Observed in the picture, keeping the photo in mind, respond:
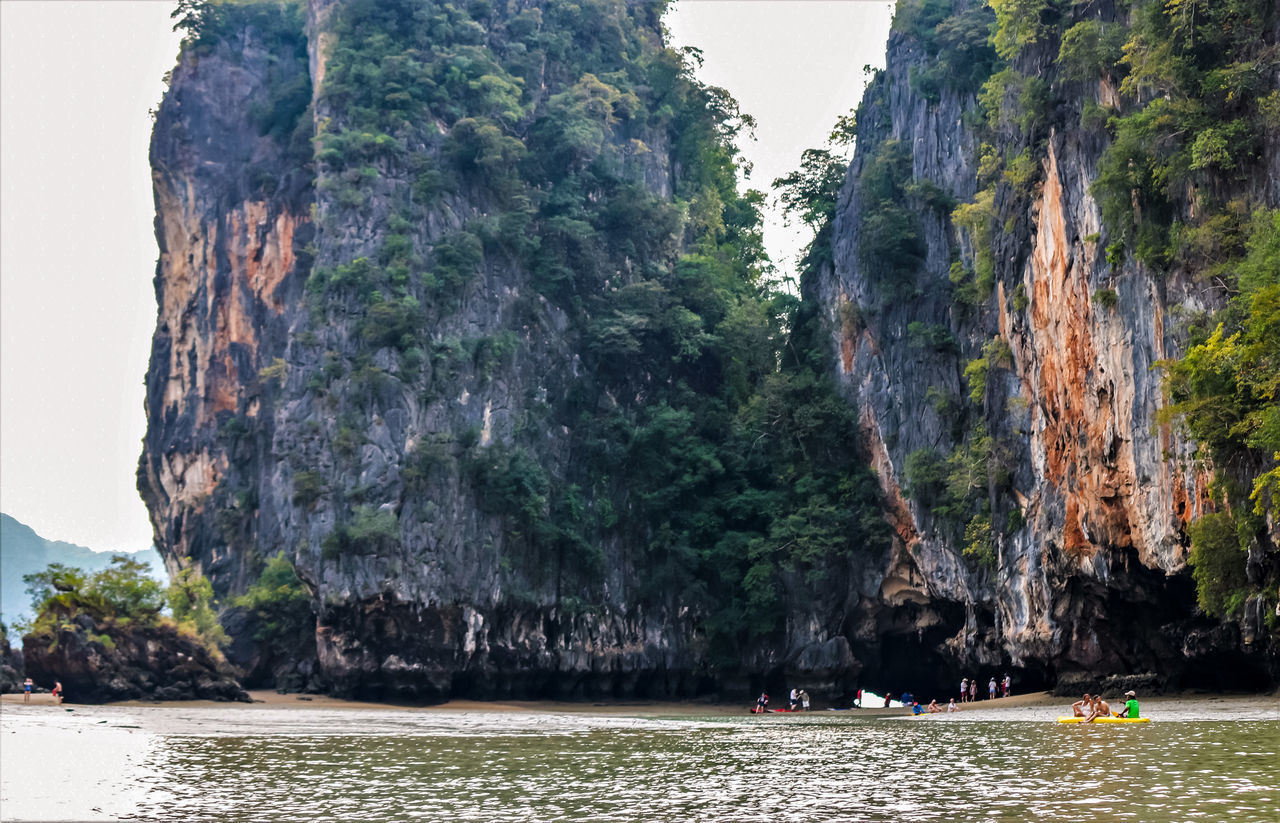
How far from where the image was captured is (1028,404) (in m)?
28.5

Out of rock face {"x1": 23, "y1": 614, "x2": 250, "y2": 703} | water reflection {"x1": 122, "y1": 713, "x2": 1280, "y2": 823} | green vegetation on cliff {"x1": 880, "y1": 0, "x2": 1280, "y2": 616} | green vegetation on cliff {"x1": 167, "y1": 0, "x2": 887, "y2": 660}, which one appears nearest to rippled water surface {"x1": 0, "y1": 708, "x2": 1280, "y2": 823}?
water reflection {"x1": 122, "y1": 713, "x2": 1280, "y2": 823}

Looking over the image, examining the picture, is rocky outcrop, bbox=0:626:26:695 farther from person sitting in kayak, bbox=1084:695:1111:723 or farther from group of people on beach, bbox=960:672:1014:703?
person sitting in kayak, bbox=1084:695:1111:723

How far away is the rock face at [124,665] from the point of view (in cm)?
3434

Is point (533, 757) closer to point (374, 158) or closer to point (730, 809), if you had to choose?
point (730, 809)

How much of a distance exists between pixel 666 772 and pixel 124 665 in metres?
25.3

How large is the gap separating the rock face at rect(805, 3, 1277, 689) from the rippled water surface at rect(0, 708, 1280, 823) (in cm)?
388

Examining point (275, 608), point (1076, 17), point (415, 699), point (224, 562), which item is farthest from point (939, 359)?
point (224, 562)

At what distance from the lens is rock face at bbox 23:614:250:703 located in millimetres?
34344

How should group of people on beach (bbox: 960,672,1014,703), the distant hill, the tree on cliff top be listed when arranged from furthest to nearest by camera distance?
the distant hill
the tree on cliff top
group of people on beach (bbox: 960,672,1014,703)

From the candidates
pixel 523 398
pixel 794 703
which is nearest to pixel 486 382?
pixel 523 398

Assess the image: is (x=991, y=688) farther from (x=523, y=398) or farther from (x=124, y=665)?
(x=124, y=665)

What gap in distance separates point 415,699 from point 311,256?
18012mm

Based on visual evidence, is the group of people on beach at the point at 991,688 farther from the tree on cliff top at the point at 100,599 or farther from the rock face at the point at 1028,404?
the tree on cliff top at the point at 100,599

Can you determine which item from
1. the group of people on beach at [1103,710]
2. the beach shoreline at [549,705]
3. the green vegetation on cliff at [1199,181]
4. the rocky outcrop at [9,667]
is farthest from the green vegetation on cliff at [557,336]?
the group of people on beach at [1103,710]
